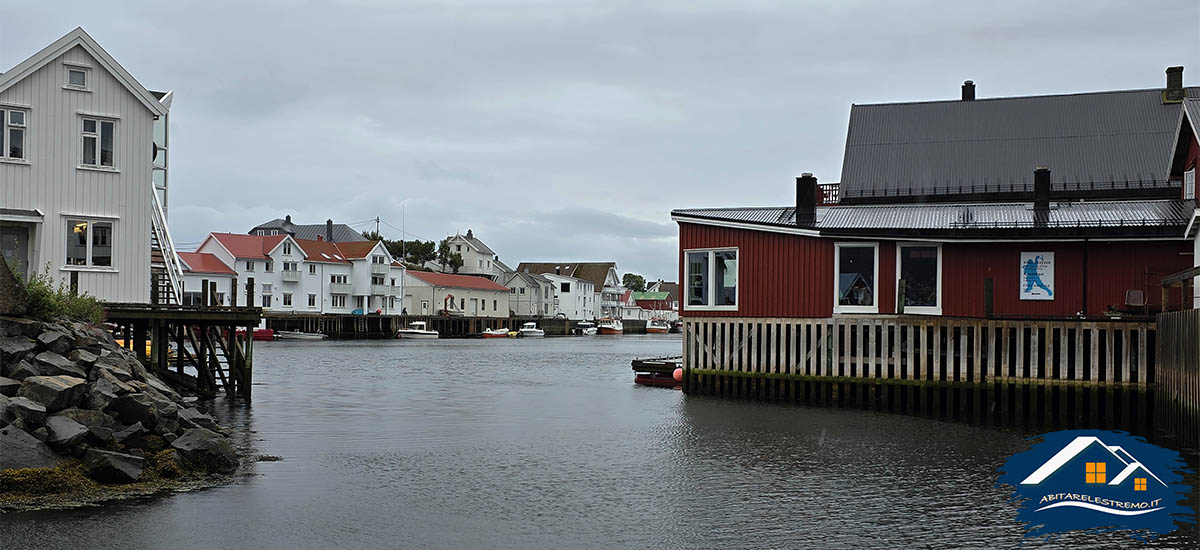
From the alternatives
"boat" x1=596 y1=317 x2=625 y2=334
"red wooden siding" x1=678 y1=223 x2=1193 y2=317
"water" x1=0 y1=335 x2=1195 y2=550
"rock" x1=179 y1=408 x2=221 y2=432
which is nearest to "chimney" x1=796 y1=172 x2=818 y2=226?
"red wooden siding" x1=678 y1=223 x2=1193 y2=317

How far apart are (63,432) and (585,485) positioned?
7942mm

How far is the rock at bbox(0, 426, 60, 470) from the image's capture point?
15289 mm

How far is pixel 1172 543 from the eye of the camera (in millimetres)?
13672

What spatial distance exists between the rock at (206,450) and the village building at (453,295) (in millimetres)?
110606

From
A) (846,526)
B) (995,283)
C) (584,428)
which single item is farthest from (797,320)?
(846,526)

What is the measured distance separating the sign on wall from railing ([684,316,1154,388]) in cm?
127

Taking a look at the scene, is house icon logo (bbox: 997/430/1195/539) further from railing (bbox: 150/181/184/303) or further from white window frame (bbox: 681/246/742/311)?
railing (bbox: 150/181/184/303)

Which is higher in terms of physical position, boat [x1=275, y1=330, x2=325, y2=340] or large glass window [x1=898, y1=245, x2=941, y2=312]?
large glass window [x1=898, y1=245, x2=941, y2=312]

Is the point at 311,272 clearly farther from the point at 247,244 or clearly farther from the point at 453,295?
the point at 453,295

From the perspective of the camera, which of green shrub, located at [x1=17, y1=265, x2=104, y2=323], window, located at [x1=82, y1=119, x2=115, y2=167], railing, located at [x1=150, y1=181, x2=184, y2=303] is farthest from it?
railing, located at [x1=150, y1=181, x2=184, y2=303]

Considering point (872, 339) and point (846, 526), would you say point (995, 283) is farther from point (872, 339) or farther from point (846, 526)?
point (846, 526)

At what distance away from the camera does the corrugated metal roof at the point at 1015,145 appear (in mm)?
43562

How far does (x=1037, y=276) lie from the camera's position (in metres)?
29.0

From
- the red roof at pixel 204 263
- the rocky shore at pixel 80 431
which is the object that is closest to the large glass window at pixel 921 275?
the rocky shore at pixel 80 431
